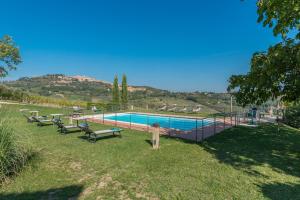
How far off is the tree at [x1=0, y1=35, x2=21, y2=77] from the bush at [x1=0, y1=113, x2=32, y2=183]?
26.4 m

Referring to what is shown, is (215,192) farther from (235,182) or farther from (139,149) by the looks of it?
(139,149)

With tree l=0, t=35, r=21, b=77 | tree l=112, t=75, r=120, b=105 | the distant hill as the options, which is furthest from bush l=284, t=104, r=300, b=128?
tree l=0, t=35, r=21, b=77

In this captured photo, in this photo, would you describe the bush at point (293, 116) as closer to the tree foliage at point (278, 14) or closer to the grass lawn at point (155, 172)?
the grass lawn at point (155, 172)

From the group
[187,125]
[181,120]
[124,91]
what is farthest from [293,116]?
[124,91]

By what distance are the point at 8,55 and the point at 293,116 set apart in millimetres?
33481

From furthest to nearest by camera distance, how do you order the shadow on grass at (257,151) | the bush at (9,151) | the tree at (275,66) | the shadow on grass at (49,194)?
1. the shadow on grass at (257,151)
2. the bush at (9,151)
3. the tree at (275,66)
4. the shadow on grass at (49,194)

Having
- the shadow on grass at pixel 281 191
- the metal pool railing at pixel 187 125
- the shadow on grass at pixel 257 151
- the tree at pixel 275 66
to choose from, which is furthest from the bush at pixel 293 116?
the shadow on grass at pixel 281 191

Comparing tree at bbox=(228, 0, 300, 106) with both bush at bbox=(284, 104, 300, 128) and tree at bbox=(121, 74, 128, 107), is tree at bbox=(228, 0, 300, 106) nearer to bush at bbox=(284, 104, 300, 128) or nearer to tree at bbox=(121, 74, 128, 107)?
bush at bbox=(284, 104, 300, 128)

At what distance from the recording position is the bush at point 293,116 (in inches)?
552

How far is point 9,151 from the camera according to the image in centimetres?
421

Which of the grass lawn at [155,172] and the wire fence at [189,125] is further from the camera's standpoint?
the wire fence at [189,125]

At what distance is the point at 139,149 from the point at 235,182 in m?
3.62

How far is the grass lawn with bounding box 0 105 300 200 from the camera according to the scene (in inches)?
152

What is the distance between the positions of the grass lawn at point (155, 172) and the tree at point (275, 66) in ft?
7.01
